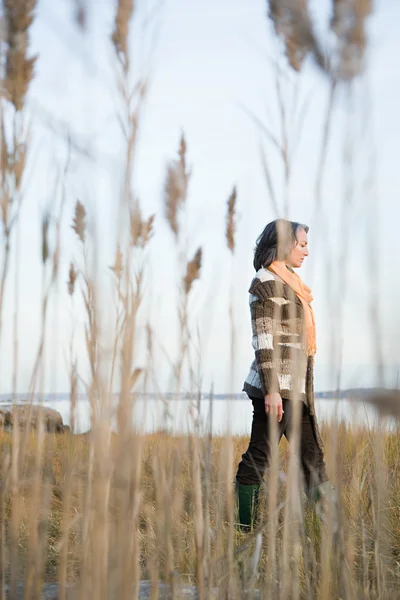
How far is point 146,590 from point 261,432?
4.71 ft

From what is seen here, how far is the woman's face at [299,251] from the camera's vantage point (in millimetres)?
3012

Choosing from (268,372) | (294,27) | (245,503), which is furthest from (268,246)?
(294,27)

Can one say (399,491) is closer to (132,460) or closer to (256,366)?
(256,366)

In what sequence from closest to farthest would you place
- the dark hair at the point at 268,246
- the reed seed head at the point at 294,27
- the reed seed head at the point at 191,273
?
the reed seed head at the point at 294,27, the reed seed head at the point at 191,273, the dark hair at the point at 268,246

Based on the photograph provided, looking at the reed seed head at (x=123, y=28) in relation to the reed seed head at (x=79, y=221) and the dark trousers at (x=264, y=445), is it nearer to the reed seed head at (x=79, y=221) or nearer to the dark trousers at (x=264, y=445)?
the reed seed head at (x=79, y=221)

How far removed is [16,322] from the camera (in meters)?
1.55

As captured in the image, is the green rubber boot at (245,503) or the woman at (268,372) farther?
the green rubber boot at (245,503)

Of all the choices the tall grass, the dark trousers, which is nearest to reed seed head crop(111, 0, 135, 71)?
the tall grass

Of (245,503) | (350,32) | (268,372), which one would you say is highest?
(350,32)

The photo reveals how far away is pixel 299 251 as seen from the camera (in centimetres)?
308

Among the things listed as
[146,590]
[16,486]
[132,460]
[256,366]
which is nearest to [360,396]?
[132,460]

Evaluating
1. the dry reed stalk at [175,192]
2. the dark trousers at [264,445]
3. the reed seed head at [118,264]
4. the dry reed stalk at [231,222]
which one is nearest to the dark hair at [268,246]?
the dark trousers at [264,445]

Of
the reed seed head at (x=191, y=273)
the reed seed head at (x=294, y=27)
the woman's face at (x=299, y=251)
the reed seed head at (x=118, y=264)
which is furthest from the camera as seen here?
the woman's face at (x=299, y=251)

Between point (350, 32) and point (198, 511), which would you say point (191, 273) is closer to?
point (198, 511)
